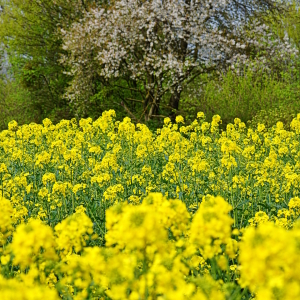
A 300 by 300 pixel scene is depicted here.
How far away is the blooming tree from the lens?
513 inches

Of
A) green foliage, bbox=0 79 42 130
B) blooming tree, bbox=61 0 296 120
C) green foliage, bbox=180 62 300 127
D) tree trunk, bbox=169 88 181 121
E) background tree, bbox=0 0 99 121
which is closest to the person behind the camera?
green foliage, bbox=180 62 300 127

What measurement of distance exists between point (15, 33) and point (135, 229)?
16.8m

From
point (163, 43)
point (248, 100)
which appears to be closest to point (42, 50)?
point (163, 43)

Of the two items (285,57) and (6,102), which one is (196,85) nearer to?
(285,57)

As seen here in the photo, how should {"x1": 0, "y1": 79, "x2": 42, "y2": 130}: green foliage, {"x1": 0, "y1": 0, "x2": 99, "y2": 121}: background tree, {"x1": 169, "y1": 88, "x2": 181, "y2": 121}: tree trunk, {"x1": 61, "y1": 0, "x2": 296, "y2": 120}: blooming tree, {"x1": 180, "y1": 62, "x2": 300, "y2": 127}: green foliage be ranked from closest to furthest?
{"x1": 180, "y1": 62, "x2": 300, "y2": 127}: green foliage < {"x1": 61, "y1": 0, "x2": 296, "y2": 120}: blooming tree < {"x1": 169, "y1": 88, "x2": 181, "y2": 121}: tree trunk < {"x1": 0, "y1": 79, "x2": 42, "y2": 130}: green foliage < {"x1": 0, "y1": 0, "x2": 99, "y2": 121}: background tree

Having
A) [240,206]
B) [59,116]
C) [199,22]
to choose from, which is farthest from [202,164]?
[59,116]

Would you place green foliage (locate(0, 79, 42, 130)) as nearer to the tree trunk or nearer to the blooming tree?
the blooming tree

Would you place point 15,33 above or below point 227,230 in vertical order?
above

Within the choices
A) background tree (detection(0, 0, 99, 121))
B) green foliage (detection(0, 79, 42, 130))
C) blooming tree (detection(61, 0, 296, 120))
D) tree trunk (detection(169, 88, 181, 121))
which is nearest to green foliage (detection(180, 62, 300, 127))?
tree trunk (detection(169, 88, 181, 121))

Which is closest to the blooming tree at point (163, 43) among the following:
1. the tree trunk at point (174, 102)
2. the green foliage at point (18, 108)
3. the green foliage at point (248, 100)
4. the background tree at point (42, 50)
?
the tree trunk at point (174, 102)

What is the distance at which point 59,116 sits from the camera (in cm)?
1631

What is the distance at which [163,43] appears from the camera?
13.2m

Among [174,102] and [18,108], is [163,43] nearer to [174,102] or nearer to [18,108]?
[174,102]

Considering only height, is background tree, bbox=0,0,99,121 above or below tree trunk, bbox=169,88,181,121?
above
